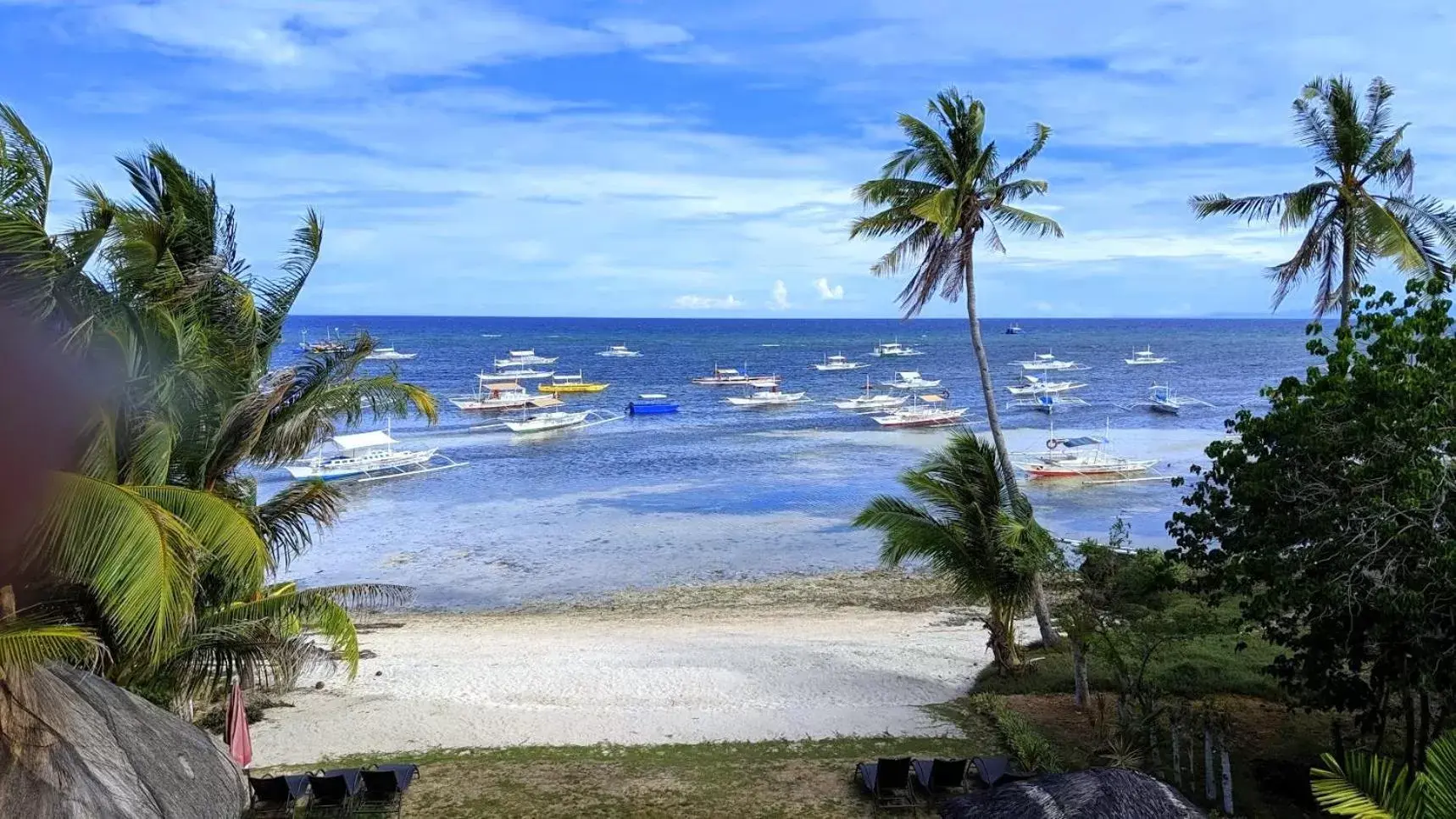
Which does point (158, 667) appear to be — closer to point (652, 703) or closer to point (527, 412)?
point (652, 703)

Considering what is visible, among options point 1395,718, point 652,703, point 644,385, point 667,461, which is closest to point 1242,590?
point 1395,718

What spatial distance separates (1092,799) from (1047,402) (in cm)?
5296

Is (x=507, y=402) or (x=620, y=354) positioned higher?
(x=620, y=354)

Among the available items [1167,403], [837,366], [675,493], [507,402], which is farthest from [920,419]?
[837,366]

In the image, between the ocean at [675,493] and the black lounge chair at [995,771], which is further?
the ocean at [675,493]

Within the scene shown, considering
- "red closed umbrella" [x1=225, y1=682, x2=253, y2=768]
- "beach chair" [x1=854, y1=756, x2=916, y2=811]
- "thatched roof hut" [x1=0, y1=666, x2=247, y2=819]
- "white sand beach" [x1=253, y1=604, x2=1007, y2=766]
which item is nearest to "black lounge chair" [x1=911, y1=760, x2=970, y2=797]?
"beach chair" [x1=854, y1=756, x2=916, y2=811]

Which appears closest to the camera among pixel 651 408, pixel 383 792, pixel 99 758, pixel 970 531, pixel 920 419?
pixel 99 758

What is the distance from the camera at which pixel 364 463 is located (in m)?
36.2

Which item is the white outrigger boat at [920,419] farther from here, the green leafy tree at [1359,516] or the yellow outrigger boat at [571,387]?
the green leafy tree at [1359,516]

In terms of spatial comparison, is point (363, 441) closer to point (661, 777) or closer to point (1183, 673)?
point (661, 777)

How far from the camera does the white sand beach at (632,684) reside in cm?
1129

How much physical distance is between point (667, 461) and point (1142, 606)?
3034 cm

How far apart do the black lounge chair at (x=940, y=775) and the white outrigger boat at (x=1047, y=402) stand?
49313 mm

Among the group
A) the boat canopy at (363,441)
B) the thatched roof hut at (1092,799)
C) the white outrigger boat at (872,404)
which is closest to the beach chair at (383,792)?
the thatched roof hut at (1092,799)
